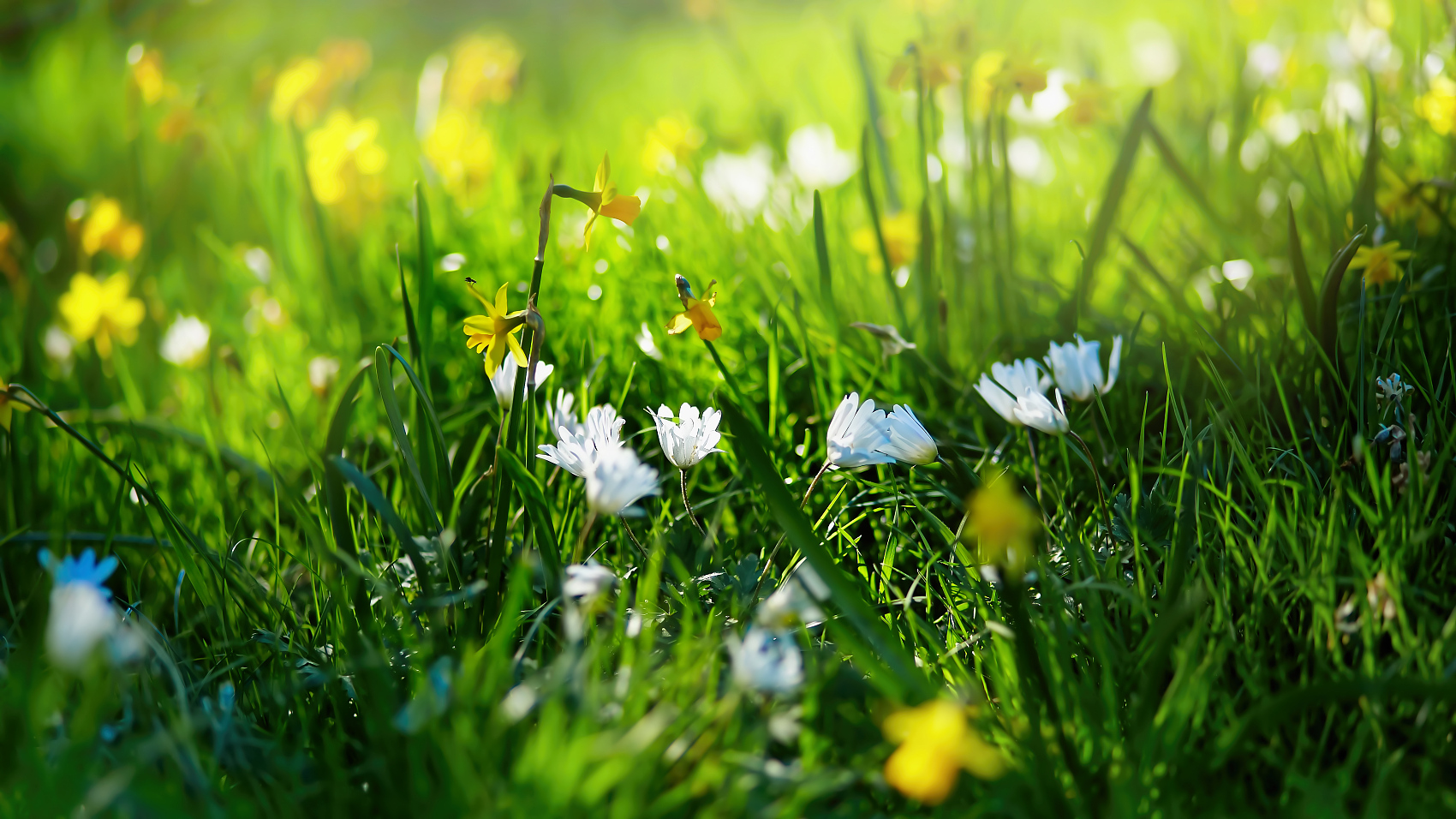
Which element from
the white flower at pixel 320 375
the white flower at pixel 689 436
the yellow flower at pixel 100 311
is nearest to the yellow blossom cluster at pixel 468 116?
the yellow flower at pixel 100 311

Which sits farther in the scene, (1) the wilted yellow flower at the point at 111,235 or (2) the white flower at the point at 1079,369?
(1) the wilted yellow flower at the point at 111,235

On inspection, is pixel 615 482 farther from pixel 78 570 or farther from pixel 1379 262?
pixel 1379 262

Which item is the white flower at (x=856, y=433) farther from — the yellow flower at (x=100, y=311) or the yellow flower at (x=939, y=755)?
the yellow flower at (x=100, y=311)

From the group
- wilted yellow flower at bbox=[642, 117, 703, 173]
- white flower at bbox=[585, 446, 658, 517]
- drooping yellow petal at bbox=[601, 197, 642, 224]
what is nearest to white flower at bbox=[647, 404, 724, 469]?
white flower at bbox=[585, 446, 658, 517]

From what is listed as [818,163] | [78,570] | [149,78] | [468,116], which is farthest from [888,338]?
[149,78]

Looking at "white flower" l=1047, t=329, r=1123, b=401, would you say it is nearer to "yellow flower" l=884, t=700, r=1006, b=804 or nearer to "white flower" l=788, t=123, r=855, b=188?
"yellow flower" l=884, t=700, r=1006, b=804

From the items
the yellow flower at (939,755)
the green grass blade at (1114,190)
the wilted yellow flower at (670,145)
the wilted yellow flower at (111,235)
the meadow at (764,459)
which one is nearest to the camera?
the yellow flower at (939,755)

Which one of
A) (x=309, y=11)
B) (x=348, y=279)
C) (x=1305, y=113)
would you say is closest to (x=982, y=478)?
(x=348, y=279)

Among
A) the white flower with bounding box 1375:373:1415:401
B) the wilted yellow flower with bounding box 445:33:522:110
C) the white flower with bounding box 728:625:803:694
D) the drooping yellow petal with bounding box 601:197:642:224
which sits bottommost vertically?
the white flower with bounding box 1375:373:1415:401
